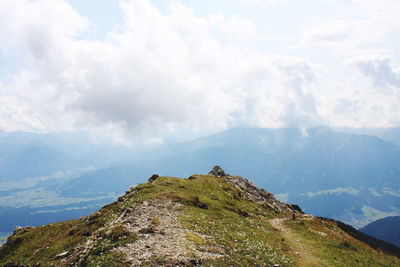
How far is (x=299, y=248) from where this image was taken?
121 feet

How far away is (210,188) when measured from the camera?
207 feet

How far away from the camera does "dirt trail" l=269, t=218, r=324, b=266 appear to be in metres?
30.5

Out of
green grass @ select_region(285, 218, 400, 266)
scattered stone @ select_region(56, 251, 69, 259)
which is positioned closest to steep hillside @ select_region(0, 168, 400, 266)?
green grass @ select_region(285, 218, 400, 266)

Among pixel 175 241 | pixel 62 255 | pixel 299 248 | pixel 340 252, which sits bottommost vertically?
pixel 62 255

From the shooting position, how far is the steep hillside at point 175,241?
24391 mm

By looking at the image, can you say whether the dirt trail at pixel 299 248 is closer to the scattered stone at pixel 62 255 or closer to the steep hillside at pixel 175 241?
Answer: the steep hillside at pixel 175 241

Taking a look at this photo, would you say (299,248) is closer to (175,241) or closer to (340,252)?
(340,252)

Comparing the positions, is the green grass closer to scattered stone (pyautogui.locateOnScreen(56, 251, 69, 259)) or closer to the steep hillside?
the steep hillside

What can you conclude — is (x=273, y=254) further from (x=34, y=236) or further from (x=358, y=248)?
(x=34, y=236)

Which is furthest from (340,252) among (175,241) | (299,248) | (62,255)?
(62,255)

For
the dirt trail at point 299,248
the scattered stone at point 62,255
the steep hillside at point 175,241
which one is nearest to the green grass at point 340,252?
the steep hillside at point 175,241

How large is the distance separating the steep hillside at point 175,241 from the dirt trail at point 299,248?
0.14 metres

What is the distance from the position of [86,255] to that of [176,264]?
9.92 meters

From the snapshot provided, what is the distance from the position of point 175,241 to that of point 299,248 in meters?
21.2
